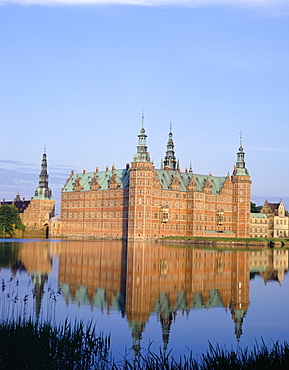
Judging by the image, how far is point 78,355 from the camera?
14961 millimetres

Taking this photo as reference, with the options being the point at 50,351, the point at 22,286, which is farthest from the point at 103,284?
the point at 50,351

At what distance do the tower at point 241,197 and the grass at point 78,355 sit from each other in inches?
4459

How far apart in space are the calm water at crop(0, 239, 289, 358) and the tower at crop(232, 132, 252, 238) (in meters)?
85.3

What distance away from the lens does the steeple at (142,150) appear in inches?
4496

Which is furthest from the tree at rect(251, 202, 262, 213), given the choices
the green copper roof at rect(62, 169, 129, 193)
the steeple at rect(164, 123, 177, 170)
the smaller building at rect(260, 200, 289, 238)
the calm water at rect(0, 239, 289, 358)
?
the calm water at rect(0, 239, 289, 358)

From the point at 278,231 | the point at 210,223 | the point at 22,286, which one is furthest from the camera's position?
the point at 278,231

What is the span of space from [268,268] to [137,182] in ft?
217

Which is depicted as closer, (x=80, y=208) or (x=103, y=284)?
(x=103, y=284)

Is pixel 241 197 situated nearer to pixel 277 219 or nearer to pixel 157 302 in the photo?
pixel 277 219

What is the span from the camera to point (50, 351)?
1469 centimetres

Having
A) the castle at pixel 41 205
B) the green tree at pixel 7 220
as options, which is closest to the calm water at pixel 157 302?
the green tree at pixel 7 220

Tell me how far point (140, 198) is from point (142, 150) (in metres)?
10.2

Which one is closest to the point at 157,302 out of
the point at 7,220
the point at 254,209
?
the point at 7,220

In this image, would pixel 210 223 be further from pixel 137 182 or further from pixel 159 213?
pixel 137 182
